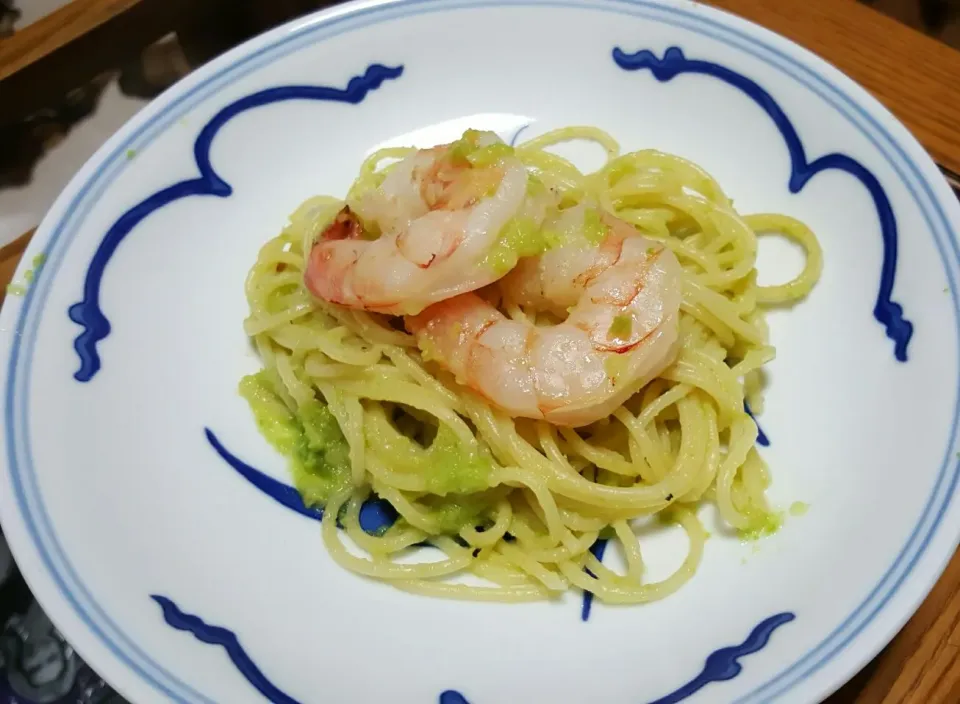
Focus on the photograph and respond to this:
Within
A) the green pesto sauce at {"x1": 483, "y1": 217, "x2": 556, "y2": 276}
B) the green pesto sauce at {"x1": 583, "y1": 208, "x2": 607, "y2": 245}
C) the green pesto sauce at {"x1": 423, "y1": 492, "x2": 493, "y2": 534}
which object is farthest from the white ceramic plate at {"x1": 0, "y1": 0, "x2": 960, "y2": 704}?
the green pesto sauce at {"x1": 483, "y1": 217, "x2": 556, "y2": 276}

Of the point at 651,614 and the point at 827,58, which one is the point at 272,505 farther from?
the point at 827,58

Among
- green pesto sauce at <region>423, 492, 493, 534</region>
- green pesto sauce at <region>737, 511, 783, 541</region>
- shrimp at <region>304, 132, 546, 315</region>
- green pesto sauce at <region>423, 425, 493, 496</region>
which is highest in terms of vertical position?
shrimp at <region>304, 132, 546, 315</region>

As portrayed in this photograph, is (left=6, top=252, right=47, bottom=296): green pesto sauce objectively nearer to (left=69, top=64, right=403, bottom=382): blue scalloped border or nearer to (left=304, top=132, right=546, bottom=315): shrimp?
(left=69, top=64, right=403, bottom=382): blue scalloped border

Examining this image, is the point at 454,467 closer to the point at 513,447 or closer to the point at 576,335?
the point at 513,447

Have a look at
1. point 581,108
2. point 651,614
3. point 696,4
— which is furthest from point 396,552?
point 696,4

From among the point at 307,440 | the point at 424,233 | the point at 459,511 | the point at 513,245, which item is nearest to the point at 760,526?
the point at 459,511
